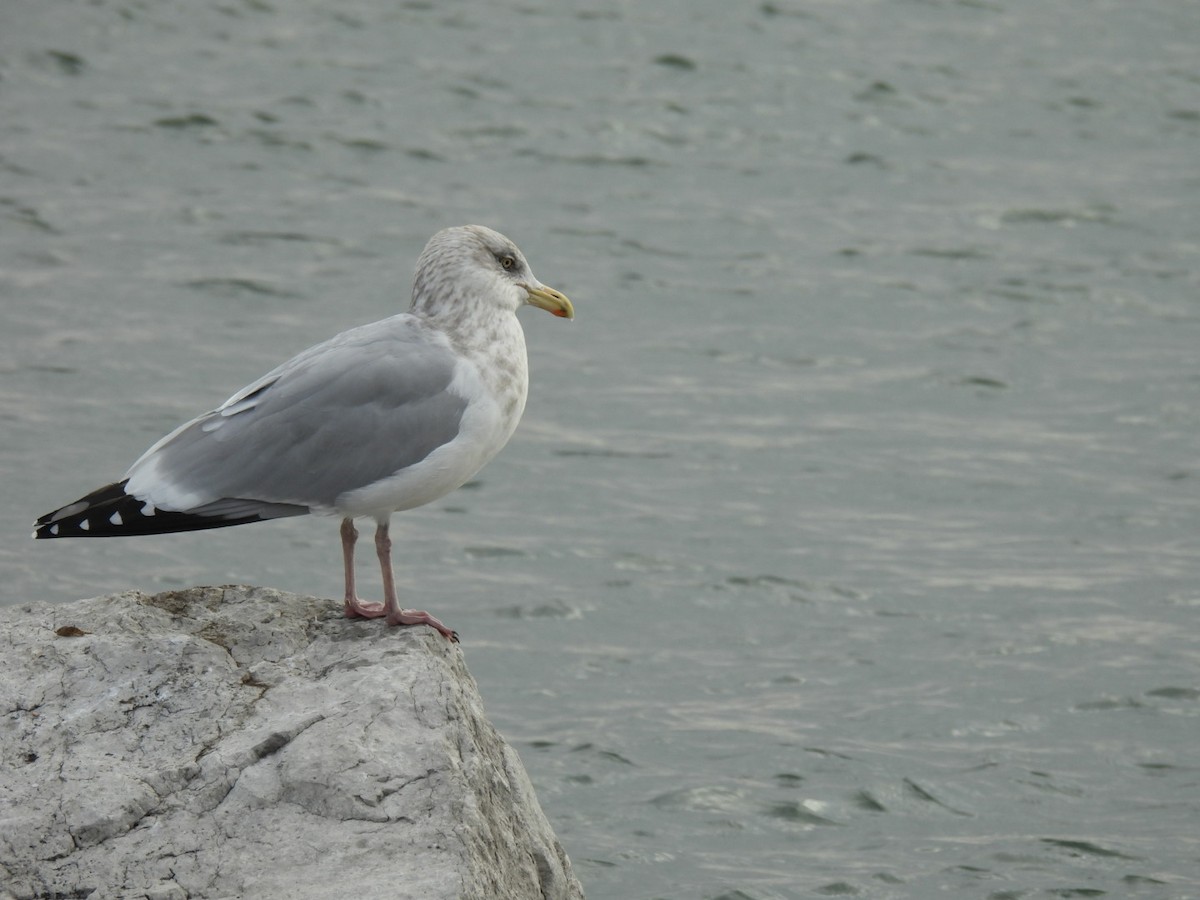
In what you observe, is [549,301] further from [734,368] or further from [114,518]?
[734,368]

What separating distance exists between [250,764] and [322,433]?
4.12 ft

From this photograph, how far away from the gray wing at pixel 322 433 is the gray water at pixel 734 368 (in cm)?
267

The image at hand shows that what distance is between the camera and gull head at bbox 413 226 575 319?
6.04m

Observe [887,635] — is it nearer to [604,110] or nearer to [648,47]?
[604,110]

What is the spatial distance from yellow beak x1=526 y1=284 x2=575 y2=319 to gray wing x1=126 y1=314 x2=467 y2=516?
52cm

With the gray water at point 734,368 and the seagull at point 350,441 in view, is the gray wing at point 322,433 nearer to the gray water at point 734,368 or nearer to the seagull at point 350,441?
the seagull at point 350,441

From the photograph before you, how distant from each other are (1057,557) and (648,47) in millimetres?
10537

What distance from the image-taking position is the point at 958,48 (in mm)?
20234

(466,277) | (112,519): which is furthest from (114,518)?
(466,277)

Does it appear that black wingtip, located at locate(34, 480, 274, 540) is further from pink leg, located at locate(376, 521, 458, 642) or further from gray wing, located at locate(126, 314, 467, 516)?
pink leg, located at locate(376, 521, 458, 642)

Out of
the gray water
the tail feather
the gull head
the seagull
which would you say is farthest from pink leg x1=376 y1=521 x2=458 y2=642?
the gray water

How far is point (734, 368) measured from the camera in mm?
13188

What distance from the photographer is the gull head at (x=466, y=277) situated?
6039 mm

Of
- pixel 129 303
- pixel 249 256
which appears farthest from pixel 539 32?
pixel 129 303
